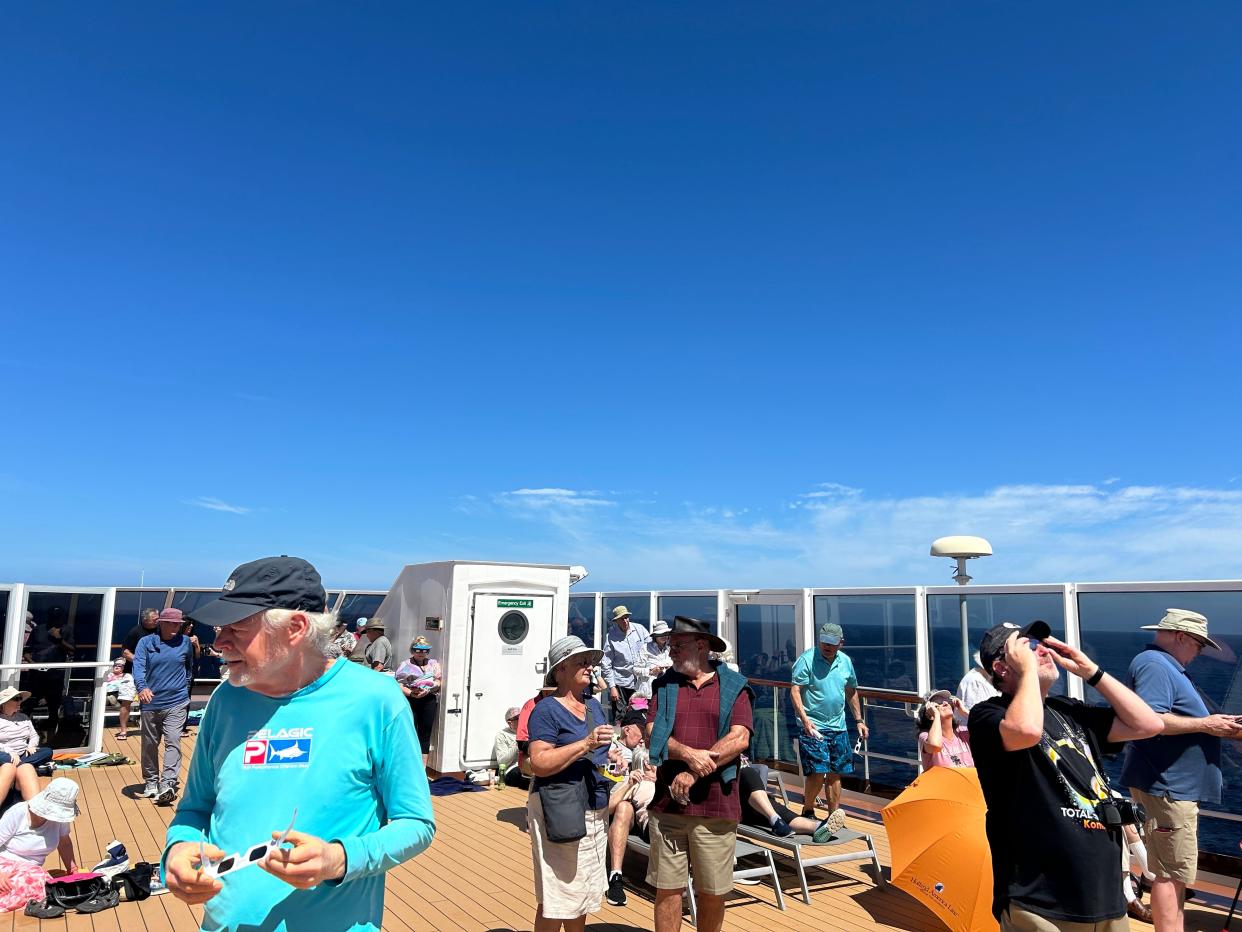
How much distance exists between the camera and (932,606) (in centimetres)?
785

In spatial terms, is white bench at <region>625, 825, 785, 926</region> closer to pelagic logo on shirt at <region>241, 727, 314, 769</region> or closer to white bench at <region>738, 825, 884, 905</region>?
white bench at <region>738, 825, 884, 905</region>

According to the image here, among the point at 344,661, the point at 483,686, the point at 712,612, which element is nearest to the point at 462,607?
the point at 483,686

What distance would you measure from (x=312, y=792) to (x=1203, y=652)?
505 centimetres

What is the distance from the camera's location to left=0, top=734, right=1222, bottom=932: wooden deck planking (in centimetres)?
493

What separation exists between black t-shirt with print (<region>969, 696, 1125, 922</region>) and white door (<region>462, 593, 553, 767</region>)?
6.55m

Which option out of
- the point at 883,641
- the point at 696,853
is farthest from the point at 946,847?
the point at 883,641

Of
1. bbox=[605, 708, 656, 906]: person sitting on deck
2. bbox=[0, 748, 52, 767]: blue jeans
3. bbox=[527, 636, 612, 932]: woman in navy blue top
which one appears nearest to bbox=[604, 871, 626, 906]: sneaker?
bbox=[605, 708, 656, 906]: person sitting on deck

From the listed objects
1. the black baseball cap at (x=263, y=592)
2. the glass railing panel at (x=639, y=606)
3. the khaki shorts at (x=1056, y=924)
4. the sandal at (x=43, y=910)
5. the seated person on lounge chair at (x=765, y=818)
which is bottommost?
the sandal at (x=43, y=910)

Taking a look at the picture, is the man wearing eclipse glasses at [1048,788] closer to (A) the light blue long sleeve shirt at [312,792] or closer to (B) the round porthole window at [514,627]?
(A) the light blue long sleeve shirt at [312,792]

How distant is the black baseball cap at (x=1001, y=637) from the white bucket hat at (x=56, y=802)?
544cm

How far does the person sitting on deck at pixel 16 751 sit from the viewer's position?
5414 millimetres

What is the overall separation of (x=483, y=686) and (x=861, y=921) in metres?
4.86

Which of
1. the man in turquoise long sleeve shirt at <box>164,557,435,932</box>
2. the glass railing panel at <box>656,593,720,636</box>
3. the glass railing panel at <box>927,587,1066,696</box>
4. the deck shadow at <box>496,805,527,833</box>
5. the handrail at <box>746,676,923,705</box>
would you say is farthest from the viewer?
the glass railing panel at <box>656,593,720,636</box>

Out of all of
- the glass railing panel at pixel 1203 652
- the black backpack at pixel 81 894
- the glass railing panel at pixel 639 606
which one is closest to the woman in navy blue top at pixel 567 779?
the glass railing panel at pixel 1203 652
